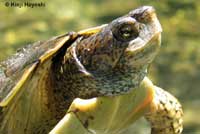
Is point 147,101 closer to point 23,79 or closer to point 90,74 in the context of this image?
point 90,74

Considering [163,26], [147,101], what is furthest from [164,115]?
[163,26]

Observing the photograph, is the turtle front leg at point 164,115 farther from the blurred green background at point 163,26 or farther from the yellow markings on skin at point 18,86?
the blurred green background at point 163,26

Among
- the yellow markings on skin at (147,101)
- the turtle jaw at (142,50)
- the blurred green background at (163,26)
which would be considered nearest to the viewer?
the turtle jaw at (142,50)

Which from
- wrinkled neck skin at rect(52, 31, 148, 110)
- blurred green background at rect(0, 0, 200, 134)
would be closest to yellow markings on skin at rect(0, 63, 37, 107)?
wrinkled neck skin at rect(52, 31, 148, 110)

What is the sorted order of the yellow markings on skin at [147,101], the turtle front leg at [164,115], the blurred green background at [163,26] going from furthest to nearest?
the blurred green background at [163,26]
the turtle front leg at [164,115]
the yellow markings on skin at [147,101]

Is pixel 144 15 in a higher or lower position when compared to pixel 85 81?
higher

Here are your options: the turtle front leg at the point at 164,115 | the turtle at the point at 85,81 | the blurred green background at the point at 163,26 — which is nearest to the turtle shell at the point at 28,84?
the turtle at the point at 85,81

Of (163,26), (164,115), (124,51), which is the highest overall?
(124,51)
